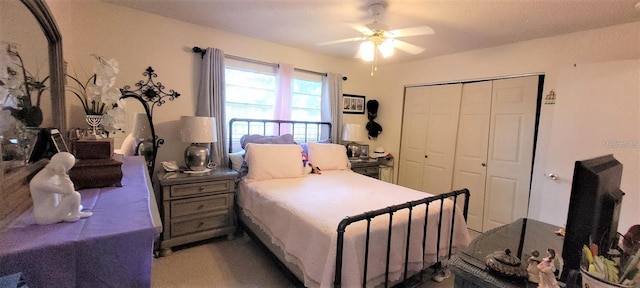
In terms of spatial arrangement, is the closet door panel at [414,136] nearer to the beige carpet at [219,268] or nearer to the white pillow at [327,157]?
the white pillow at [327,157]

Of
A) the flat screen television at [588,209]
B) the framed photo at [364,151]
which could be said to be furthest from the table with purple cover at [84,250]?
the framed photo at [364,151]

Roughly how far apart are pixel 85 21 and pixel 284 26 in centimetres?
179

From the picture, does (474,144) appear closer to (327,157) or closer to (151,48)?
(327,157)

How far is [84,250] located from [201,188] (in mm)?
1941

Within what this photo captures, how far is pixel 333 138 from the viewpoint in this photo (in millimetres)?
3980

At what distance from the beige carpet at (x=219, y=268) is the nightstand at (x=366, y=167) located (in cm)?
177

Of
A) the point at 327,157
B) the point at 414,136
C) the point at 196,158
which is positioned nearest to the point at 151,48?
the point at 196,158

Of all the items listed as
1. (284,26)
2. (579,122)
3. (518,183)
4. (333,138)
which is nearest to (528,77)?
(579,122)

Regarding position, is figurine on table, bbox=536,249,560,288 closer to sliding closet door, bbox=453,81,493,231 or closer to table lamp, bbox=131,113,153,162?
sliding closet door, bbox=453,81,493,231

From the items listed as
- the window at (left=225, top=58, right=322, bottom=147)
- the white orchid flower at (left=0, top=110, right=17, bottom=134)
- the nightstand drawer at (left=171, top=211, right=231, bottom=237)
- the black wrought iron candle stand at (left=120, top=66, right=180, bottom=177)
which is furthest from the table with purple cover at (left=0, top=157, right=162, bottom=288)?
the window at (left=225, top=58, right=322, bottom=147)

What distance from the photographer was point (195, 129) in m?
2.57

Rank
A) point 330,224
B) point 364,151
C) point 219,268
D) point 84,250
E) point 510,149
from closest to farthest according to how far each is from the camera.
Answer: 1. point 84,250
2. point 330,224
3. point 219,268
4. point 510,149
5. point 364,151

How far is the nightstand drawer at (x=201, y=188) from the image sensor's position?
7.91 ft

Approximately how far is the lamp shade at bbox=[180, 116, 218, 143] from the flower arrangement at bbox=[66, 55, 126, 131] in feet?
3.56
